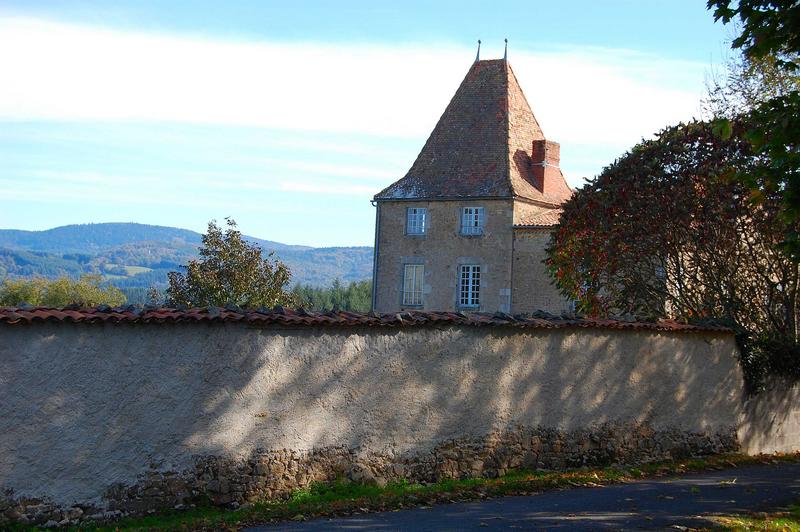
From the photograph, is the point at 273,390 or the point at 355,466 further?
the point at 355,466

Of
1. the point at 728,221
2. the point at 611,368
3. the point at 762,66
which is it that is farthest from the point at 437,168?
the point at 611,368

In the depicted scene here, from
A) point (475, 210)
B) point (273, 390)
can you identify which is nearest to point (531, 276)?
point (475, 210)

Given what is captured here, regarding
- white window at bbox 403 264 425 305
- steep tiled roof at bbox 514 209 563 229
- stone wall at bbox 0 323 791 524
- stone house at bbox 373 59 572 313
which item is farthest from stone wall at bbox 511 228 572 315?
stone wall at bbox 0 323 791 524

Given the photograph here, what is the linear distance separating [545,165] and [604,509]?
4171 centimetres

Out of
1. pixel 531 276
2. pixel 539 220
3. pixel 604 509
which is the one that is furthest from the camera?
pixel 539 220

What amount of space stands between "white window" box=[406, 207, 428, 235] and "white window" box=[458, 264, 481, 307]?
9.69ft

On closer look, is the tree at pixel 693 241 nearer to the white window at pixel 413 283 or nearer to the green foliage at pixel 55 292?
the white window at pixel 413 283

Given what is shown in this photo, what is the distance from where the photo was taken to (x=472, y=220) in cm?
5100

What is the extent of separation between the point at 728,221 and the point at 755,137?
7.37 metres

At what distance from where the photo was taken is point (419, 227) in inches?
2058

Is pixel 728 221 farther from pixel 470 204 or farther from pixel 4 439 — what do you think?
pixel 470 204

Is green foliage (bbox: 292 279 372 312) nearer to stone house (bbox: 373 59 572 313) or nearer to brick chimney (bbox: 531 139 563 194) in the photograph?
stone house (bbox: 373 59 572 313)

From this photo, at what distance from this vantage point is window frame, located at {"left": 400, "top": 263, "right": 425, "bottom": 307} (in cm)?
5194

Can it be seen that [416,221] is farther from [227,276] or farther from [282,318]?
[282,318]
